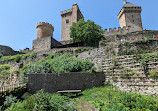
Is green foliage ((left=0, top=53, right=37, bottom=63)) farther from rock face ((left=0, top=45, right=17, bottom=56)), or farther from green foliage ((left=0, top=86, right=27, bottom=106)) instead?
green foliage ((left=0, top=86, right=27, bottom=106))

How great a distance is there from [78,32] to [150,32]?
10.9m

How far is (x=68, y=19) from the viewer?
28469mm

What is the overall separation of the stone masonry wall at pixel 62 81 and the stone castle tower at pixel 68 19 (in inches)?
810

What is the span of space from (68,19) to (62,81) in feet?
79.5

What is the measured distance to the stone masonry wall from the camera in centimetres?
704

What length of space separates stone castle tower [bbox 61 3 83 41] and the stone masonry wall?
810 inches

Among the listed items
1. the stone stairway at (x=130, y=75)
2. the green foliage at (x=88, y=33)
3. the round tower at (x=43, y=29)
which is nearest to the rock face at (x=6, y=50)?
the round tower at (x=43, y=29)

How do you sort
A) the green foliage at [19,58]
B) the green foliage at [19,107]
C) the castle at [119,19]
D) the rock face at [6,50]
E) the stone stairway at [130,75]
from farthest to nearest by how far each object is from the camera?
the castle at [119,19] → the rock face at [6,50] → the green foliage at [19,58] → the stone stairway at [130,75] → the green foliage at [19,107]

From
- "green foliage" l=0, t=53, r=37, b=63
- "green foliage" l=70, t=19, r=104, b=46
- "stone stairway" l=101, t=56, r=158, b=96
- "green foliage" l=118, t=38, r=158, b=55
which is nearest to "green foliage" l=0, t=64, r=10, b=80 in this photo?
"green foliage" l=0, t=53, r=37, b=63

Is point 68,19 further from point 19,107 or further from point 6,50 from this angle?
point 19,107

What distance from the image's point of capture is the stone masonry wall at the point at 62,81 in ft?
23.1

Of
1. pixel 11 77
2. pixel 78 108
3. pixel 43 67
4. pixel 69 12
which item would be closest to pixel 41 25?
pixel 69 12

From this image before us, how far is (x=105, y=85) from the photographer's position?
26.9 ft

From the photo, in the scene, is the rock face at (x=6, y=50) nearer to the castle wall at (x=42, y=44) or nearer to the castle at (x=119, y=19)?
the castle wall at (x=42, y=44)
